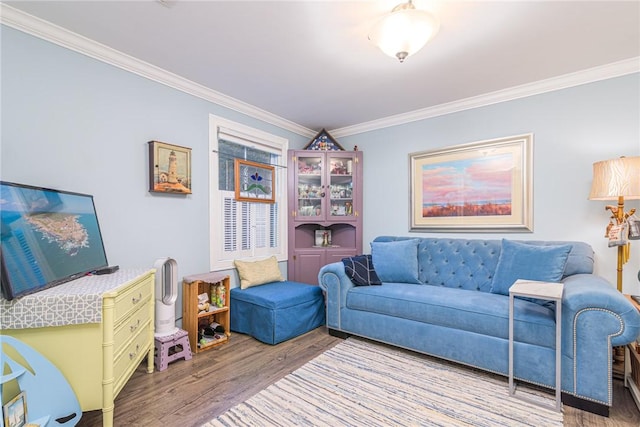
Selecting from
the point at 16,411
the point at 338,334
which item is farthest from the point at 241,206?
the point at 16,411

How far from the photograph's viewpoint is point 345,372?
2.25 meters

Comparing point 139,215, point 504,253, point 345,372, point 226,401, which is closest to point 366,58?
point 504,253

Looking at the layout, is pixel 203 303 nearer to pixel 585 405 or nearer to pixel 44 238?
pixel 44 238

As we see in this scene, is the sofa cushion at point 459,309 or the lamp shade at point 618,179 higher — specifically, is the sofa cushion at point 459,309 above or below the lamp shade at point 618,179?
below

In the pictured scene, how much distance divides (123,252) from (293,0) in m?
2.23

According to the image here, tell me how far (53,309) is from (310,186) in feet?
9.69

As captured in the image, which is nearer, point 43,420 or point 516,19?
point 43,420

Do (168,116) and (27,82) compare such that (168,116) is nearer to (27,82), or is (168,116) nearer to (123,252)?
(27,82)

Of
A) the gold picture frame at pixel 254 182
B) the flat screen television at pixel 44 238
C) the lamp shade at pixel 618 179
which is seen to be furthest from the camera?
the gold picture frame at pixel 254 182

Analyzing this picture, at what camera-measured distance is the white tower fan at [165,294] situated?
7.83ft

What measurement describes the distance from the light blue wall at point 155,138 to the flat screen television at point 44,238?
0.27 m

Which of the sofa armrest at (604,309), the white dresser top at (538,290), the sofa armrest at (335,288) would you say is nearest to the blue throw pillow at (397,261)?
the sofa armrest at (335,288)

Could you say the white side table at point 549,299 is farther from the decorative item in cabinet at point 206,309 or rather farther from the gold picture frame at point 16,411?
the gold picture frame at point 16,411

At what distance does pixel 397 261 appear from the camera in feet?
10.1
